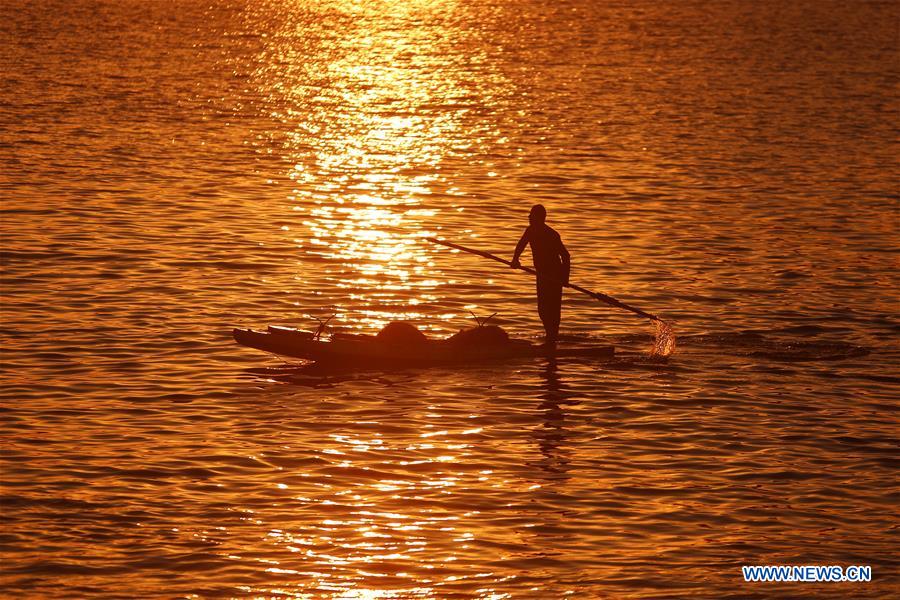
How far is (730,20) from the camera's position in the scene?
9600cm

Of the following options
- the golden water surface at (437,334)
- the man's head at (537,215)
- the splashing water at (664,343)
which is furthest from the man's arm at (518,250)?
the splashing water at (664,343)

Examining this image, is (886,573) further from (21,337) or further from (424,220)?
(424,220)

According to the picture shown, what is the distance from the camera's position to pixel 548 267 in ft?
77.0

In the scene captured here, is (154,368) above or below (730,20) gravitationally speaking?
below

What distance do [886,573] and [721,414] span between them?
543 centimetres

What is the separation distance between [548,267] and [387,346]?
300cm

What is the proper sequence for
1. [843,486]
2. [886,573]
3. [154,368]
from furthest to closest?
1. [154,368]
2. [843,486]
3. [886,573]

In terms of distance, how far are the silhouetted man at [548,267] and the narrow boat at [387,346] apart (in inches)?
39.7

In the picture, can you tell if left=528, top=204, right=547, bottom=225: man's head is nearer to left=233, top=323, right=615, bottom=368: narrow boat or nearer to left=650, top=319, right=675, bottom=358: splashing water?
left=233, top=323, right=615, bottom=368: narrow boat

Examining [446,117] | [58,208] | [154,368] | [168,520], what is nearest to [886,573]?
[168,520]

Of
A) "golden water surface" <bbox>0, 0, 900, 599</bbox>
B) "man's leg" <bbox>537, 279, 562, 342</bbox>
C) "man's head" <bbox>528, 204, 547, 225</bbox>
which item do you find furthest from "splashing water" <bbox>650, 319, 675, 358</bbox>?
"man's head" <bbox>528, 204, 547, 225</bbox>

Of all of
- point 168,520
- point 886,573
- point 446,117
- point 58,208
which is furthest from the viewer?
point 446,117

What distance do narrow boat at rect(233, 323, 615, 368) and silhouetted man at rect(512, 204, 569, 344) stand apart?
1008 mm

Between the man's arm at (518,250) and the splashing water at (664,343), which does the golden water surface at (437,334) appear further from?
the man's arm at (518,250)
